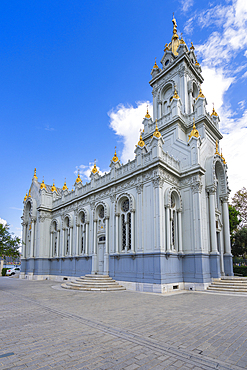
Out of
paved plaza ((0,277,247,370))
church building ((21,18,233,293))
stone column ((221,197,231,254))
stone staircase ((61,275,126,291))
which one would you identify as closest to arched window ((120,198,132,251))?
church building ((21,18,233,293))

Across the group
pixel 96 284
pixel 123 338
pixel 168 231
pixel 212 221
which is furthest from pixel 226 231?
pixel 123 338

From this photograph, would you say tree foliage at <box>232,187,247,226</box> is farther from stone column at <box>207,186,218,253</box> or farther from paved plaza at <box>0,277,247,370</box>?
paved plaza at <box>0,277,247,370</box>

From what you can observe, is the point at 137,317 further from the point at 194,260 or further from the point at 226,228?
the point at 226,228

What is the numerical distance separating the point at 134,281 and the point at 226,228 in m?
10.4

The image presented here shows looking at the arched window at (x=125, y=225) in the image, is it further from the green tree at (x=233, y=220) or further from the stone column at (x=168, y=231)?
the green tree at (x=233, y=220)

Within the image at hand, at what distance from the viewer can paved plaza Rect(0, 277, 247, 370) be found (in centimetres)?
497

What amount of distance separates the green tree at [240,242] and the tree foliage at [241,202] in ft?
12.4

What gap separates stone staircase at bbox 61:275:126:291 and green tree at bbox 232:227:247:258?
19524mm

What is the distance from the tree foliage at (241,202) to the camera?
117 feet

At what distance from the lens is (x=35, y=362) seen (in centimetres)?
495

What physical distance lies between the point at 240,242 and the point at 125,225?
62.2ft

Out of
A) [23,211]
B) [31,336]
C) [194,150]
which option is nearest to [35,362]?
[31,336]

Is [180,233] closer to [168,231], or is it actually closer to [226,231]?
[168,231]

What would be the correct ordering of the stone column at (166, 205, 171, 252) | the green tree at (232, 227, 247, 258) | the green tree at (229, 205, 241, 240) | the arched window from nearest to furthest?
1. the stone column at (166, 205, 171, 252)
2. the arched window
3. the green tree at (232, 227, 247, 258)
4. the green tree at (229, 205, 241, 240)
